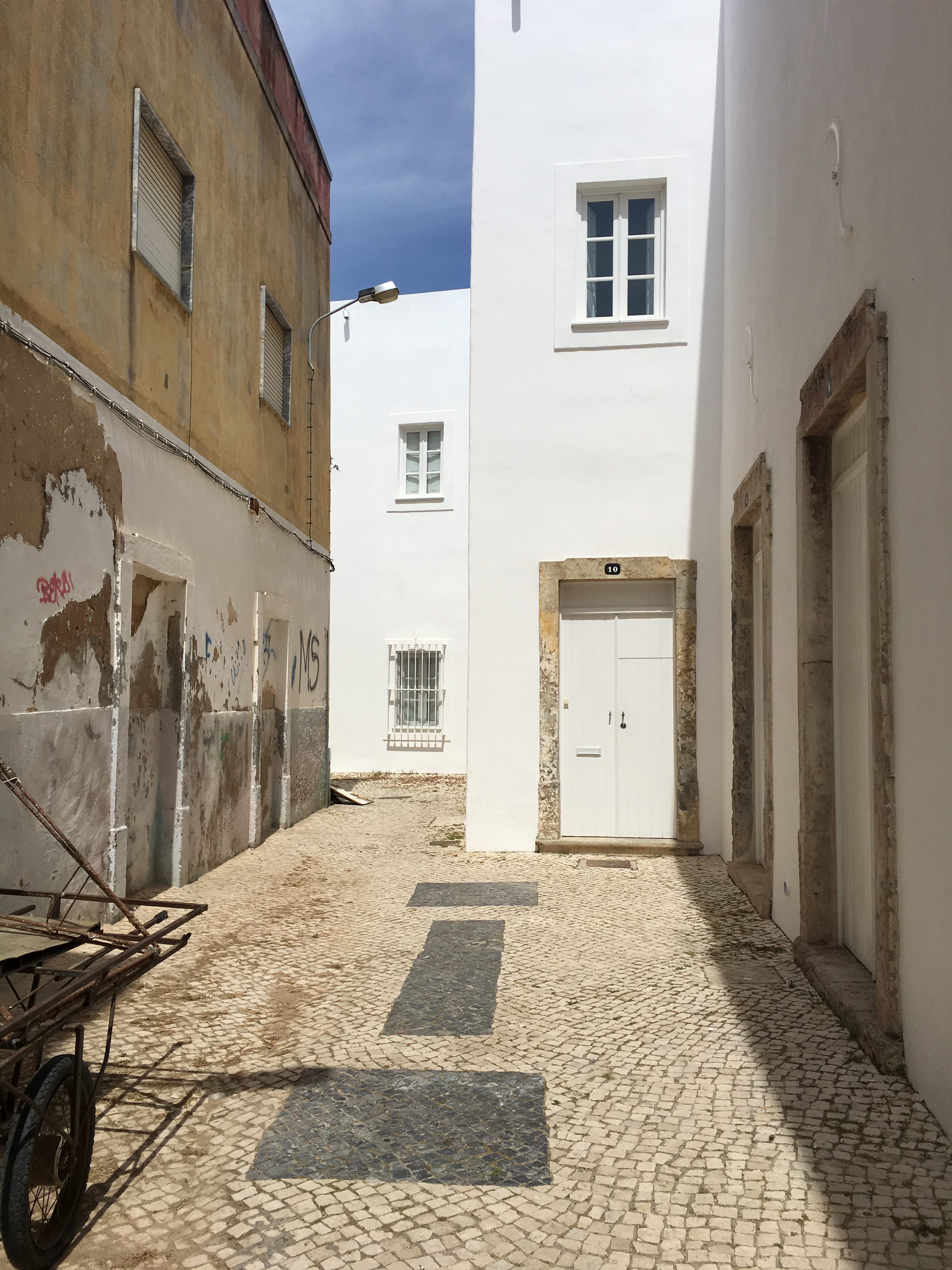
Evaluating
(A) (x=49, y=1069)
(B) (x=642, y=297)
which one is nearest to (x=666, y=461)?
(B) (x=642, y=297)

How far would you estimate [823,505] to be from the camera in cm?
521

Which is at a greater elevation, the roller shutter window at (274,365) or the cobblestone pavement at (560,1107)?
the roller shutter window at (274,365)

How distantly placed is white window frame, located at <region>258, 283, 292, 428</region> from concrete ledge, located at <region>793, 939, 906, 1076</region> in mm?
6594

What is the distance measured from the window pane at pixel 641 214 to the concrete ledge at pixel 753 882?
5.41 meters

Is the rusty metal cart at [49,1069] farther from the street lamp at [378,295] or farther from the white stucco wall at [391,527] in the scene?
the white stucco wall at [391,527]

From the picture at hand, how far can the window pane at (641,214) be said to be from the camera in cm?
912

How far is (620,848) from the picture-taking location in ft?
28.2

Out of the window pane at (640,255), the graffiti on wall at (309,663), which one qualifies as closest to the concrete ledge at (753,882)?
the graffiti on wall at (309,663)

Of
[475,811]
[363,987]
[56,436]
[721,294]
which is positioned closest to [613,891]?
[475,811]

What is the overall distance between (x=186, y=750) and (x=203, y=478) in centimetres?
197

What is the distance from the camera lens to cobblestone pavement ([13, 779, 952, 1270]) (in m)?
2.61

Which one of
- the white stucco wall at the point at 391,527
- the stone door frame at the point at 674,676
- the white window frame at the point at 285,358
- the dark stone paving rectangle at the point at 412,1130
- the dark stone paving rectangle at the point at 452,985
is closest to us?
the dark stone paving rectangle at the point at 412,1130

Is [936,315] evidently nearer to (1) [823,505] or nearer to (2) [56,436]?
(1) [823,505]

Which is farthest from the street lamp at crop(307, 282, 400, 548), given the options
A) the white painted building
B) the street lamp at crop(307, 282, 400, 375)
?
the white painted building
